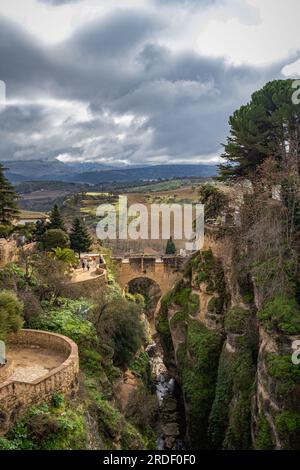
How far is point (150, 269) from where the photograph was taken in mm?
41812

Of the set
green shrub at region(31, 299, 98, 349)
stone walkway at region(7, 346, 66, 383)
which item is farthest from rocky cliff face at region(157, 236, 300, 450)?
stone walkway at region(7, 346, 66, 383)

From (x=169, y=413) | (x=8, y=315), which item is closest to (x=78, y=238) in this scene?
(x=169, y=413)

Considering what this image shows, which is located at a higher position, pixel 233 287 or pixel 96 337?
pixel 233 287

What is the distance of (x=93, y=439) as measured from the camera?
1320 cm

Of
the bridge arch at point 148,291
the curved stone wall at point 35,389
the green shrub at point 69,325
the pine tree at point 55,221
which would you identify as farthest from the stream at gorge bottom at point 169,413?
the bridge arch at point 148,291

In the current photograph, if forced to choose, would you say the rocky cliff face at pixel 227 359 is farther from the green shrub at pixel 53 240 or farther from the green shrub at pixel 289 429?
the green shrub at pixel 53 240

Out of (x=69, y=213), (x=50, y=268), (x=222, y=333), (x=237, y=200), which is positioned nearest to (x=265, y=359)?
(x=222, y=333)

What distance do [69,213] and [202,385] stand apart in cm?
7370

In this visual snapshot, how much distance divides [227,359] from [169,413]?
26.9 feet

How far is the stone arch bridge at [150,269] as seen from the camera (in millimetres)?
41438

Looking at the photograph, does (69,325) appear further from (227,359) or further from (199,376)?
(199,376)

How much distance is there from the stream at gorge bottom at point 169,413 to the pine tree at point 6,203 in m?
14.4

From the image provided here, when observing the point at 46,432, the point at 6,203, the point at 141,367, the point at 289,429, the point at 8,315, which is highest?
the point at 6,203
